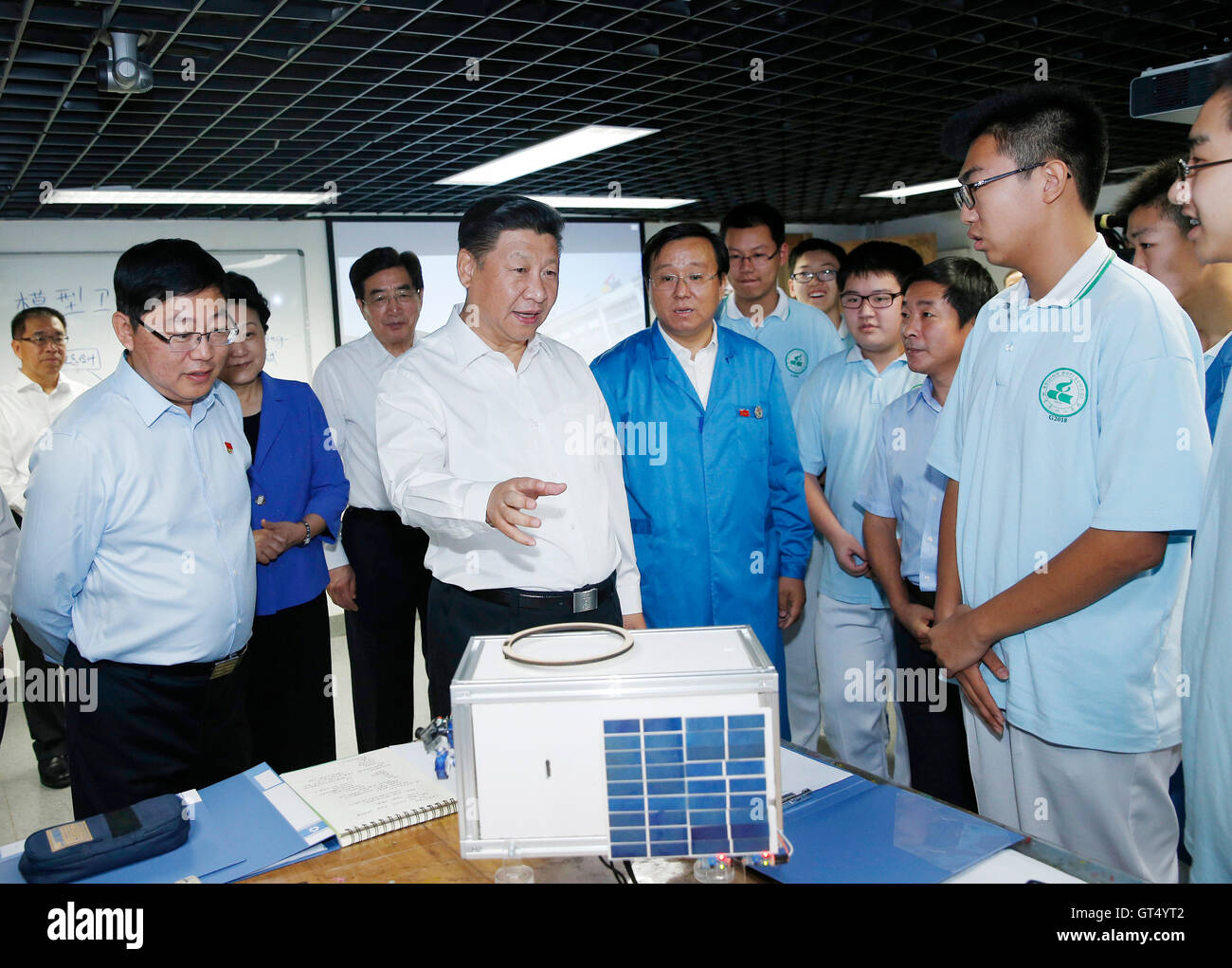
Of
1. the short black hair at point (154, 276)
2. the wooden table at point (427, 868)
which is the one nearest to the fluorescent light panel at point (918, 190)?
the short black hair at point (154, 276)

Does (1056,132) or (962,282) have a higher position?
(1056,132)

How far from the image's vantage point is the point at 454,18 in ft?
9.32

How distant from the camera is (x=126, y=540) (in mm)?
1833

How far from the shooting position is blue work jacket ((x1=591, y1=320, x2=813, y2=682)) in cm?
256

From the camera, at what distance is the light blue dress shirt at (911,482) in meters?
2.38

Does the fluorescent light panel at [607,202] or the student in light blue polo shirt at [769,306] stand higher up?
the fluorescent light panel at [607,202]

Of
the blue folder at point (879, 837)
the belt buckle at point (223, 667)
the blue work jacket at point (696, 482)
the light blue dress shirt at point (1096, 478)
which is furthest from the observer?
the blue work jacket at point (696, 482)

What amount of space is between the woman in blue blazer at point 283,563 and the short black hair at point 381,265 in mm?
742

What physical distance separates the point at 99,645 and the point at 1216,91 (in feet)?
7.21

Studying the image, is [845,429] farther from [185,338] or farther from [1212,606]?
[185,338]

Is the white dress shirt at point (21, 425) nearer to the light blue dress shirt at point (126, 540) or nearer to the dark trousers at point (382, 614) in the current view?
the dark trousers at point (382, 614)

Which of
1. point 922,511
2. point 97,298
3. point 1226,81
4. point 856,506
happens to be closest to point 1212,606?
point 1226,81

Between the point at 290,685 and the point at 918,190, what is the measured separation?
242 inches

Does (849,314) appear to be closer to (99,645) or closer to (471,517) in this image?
(471,517)
